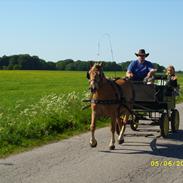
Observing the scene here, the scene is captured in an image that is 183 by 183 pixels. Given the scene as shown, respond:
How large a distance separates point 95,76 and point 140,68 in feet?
9.99

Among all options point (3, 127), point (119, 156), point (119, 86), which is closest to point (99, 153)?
point (119, 156)

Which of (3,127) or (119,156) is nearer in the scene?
(119,156)

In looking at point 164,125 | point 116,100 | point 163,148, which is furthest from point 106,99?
point 164,125

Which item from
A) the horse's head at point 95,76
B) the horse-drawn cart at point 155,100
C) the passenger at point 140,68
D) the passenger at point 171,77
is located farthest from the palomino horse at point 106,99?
the passenger at point 171,77

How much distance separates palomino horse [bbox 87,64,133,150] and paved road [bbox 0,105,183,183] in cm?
53

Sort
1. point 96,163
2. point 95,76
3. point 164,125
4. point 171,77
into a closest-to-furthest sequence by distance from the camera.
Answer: point 96,163 < point 95,76 < point 164,125 < point 171,77

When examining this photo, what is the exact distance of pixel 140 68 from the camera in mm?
12180

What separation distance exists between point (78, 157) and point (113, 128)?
4.99 ft

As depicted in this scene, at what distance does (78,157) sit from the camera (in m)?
8.91

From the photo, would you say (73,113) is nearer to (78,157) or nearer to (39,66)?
(78,157)

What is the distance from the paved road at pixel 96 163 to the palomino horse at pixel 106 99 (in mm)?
528

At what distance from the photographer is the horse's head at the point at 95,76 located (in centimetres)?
943
